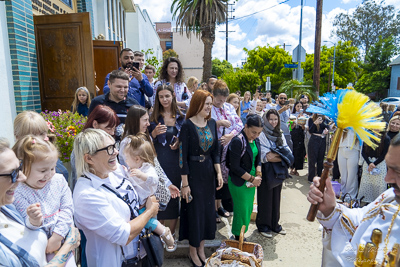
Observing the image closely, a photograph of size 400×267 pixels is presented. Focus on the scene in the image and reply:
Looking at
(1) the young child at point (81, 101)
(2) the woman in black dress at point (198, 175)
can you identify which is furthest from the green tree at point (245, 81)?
(2) the woman in black dress at point (198, 175)

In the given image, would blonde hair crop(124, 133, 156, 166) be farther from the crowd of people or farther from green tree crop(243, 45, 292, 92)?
green tree crop(243, 45, 292, 92)

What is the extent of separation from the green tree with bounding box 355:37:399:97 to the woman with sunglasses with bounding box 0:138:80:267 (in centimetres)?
3820

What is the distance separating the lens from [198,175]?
127 inches

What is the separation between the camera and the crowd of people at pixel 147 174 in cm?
165

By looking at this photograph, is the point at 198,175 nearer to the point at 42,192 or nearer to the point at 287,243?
the point at 42,192

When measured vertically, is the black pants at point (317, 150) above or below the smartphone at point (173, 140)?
below

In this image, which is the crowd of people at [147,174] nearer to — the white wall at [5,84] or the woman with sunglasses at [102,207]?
the woman with sunglasses at [102,207]

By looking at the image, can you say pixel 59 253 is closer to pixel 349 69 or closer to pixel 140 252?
pixel 140 252

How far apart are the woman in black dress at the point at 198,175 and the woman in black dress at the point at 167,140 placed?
0.91 feet

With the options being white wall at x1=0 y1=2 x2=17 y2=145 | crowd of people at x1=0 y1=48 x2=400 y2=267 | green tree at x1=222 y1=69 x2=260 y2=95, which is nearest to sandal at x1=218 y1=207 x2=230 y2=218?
crowd of people at x1=0 y1=48 x2=400 y2=267

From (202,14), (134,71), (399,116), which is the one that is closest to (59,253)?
(134,71)

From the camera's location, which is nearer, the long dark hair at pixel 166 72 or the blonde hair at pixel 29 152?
the blonde hair at pixel 29 152

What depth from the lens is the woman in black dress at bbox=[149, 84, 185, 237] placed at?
349 centimetres

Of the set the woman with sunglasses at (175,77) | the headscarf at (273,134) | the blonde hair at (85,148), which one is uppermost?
the woman with sunglasses at (175,77)
